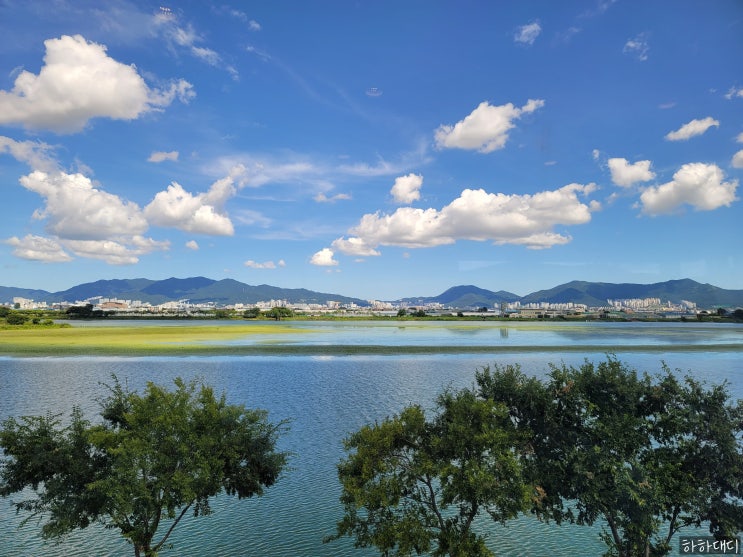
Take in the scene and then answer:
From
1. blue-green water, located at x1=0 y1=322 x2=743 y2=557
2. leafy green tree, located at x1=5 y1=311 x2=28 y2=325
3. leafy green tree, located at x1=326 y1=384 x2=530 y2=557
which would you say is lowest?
blue-green water, located at x1=0 y1=322 x2=743 y2=557

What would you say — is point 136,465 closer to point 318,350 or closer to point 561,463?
point 561,463

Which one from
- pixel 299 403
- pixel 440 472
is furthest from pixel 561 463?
pixel 299 403

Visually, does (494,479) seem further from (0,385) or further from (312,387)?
(0,385)

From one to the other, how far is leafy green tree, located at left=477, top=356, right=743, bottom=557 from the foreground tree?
44.4 ft

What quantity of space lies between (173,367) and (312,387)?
3112 cm

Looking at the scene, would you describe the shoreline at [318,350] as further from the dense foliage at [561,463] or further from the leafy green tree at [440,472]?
the leafy green tree at [440,472]

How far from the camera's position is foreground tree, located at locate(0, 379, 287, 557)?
20.6 m

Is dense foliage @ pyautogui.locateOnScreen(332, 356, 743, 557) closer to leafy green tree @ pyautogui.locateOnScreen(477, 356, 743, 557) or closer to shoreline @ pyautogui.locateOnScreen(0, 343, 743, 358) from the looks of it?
leafy green tree @ pyautogui.locateOnScreen(477, 356, 743, 557)

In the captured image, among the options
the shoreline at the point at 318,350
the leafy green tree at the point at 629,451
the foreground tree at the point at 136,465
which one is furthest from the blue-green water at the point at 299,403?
the leafy green tree at the point at 629,451

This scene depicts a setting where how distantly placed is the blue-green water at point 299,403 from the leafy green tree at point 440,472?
18.7 ft

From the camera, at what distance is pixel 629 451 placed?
21891mm

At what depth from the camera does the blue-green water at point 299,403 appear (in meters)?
25.7

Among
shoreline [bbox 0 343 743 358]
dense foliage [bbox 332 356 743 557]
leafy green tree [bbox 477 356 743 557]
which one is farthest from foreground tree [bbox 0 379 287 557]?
shoreline [bbox 0 343 743 358]

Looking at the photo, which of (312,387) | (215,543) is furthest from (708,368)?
(215,543)
